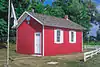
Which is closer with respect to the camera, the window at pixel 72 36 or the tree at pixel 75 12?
the window at pixel 72 36

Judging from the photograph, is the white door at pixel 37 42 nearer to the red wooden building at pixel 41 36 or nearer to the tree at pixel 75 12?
the red wooden building at pixel 41 36

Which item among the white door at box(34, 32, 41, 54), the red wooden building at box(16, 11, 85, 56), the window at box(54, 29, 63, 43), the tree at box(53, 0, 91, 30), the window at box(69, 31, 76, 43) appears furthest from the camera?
the tree at box(53, 0, 91, 30)

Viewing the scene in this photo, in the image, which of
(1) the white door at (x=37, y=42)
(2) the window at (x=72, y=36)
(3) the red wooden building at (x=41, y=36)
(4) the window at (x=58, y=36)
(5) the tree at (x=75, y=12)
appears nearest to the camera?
(3) the red wooden building at (x=41, y=36)

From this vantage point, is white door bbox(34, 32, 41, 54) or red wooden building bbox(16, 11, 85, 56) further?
white door bbox(34, 32, 41, 54)

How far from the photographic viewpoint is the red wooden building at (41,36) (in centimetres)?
2338

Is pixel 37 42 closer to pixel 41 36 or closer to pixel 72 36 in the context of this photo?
pixel 41 36

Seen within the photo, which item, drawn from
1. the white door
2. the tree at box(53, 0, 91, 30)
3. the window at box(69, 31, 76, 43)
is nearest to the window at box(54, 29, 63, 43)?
the white door

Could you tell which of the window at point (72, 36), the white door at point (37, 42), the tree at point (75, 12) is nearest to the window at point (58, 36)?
the white door at point (37, 42)

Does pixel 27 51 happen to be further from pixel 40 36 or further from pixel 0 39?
pixel 0 39

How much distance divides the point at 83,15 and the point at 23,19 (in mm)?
28557

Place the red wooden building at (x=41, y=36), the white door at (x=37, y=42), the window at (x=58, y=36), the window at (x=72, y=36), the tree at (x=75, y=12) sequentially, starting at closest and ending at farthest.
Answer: the red wooden building at (x=41, y=36)
the white door at (x=37, y=42)
the window at (x=58, y=36)
the window at (x=72, y=36)
the tree at (x=75, y=12)

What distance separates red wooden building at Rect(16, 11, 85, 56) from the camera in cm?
2338

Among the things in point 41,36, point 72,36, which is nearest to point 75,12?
point 72,36

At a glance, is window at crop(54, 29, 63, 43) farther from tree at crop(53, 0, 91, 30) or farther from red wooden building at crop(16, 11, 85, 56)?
tree at crop(53, 0, 91, 30)
